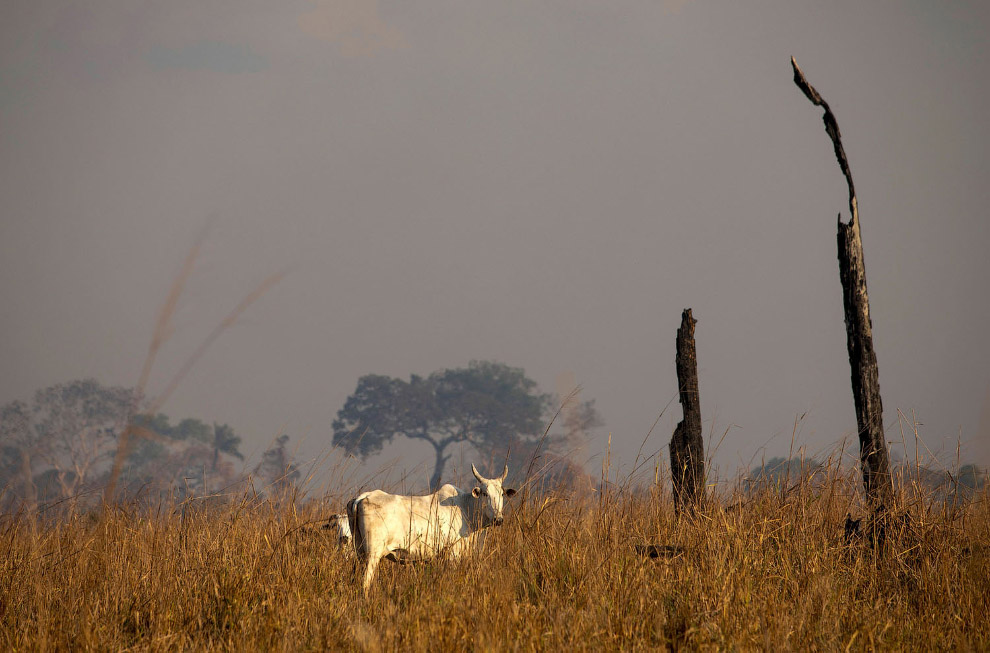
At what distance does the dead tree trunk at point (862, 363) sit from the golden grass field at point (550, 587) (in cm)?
21

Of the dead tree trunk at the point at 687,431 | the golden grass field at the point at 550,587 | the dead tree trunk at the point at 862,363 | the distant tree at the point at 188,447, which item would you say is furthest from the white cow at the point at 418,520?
the distant tree at the point at 188,447

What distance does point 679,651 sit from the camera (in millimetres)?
3457

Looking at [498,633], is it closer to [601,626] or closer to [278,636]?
[601,626]

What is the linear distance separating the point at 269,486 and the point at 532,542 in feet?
6.72

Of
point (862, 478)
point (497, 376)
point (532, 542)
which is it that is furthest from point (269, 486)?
point (497, 376)

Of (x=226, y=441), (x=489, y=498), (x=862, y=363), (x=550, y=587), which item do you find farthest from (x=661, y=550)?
(x=226, y=441)

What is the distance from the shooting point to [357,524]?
5863 millimetres

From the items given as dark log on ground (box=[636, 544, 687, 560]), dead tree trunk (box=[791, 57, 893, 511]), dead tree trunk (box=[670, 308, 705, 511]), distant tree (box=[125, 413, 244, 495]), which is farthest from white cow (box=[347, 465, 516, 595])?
distant tree (box=[125, 413, 244, 495])

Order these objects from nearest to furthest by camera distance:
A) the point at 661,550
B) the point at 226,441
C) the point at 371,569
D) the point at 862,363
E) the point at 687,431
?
the point at 661,550, the point at 371,569, the point at 862,363, the point at 687,431, the point at 226,441

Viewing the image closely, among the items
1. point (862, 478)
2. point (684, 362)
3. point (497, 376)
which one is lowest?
point (862, 478)

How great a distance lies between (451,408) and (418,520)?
53.4 m

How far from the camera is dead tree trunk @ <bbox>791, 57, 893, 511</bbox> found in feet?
19.6

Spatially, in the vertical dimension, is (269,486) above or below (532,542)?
above

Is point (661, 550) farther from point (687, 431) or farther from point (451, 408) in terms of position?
point (451, 408)
